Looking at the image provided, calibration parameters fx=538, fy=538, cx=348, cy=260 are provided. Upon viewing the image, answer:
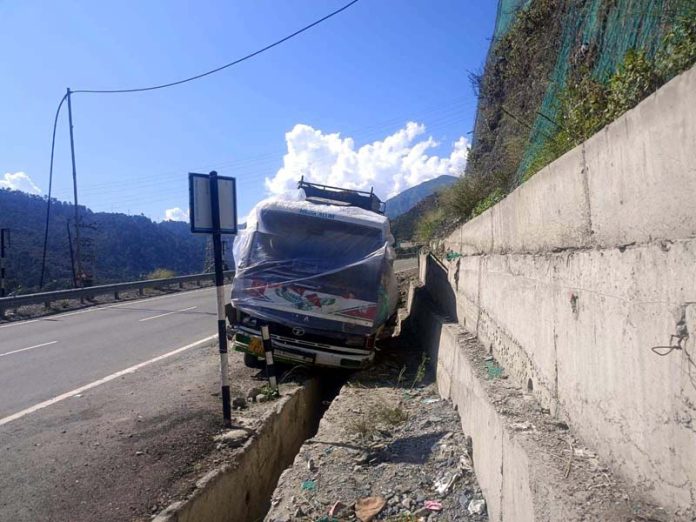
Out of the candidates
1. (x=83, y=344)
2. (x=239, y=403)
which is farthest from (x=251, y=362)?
(x=83, y=344)

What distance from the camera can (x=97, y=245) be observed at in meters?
68.6

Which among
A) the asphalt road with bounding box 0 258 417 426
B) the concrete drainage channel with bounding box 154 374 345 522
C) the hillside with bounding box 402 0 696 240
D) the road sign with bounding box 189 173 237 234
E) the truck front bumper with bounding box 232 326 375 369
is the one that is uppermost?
the hillside with bounding box 402 0 696 240

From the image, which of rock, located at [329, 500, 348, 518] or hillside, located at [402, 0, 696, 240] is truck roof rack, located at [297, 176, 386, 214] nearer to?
hillside, located at [402, 0, 696, 240]

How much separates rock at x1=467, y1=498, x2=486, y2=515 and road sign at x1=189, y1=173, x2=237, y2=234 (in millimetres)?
3587

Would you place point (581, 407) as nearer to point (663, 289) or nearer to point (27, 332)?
point (663, 289)

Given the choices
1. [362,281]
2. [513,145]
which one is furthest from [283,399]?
[513,145]

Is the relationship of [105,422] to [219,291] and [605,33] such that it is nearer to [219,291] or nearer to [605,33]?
[219,291]

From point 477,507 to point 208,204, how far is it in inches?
152

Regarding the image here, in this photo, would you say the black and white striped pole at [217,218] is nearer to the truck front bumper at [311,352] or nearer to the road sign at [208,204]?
the road sign at [208,204]

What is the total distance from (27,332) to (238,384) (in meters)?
8.86

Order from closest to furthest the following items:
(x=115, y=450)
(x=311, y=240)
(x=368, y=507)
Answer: (x=368, y=507), (x=115, y=450), (x=311, y=240)

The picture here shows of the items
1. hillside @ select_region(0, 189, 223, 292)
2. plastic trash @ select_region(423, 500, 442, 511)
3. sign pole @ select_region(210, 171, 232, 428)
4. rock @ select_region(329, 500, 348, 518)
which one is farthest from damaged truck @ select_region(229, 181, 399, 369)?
hillside @ select_region(0, 189, 223, 292)

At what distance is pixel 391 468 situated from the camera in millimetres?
4336

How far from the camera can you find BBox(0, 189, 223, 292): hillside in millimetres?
50938
